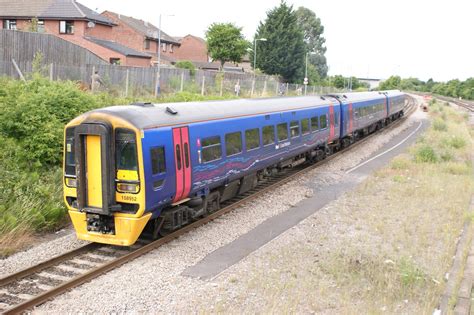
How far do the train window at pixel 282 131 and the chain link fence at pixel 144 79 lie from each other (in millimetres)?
10037

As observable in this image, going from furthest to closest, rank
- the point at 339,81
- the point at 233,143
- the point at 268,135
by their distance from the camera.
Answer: the point at 339,81 → the point at 268,135 → the point at 233,143

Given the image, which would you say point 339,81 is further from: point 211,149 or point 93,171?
point 93,171

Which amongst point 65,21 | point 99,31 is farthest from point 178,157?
point 99,31

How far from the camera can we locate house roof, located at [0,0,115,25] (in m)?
39.6

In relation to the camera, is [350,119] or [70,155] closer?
[70,155]

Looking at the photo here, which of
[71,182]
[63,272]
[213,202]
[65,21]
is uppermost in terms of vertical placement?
[65,21]

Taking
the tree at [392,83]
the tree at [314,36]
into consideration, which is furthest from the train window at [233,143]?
the tree at [392,83]

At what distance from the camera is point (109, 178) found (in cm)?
973

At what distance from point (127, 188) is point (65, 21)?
33695 mm

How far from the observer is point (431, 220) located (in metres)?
13.0

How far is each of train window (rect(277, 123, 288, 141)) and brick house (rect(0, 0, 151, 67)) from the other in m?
25.8

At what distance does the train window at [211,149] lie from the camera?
38.5ft

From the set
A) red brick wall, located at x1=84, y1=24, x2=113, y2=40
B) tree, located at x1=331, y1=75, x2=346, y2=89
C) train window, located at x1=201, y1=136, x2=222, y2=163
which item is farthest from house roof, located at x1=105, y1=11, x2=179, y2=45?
train window, located at x1=201, y1=136, x2=222, y2=163

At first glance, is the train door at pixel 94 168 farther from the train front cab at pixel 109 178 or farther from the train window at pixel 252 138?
the train window at pixel 252 138
